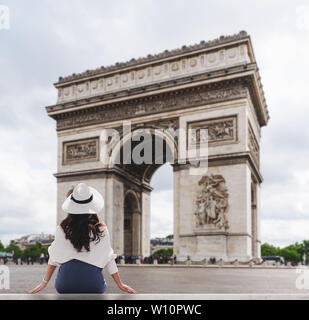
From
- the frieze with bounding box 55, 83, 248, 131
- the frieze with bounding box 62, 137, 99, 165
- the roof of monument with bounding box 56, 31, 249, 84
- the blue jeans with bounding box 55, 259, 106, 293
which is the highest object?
the roof of monument with bounding box 56, 31, 249, 84

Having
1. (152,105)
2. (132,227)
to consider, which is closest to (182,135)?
(152,105)

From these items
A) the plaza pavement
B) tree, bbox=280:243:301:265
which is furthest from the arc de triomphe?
tree, bbox=280:243:301:265

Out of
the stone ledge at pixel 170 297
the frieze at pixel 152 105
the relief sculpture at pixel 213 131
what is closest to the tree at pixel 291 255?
the frieze at pixel 152 105

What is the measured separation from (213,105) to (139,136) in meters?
5.43

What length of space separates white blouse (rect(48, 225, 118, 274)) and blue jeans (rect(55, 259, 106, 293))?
1.7 inches

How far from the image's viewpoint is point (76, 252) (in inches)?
116

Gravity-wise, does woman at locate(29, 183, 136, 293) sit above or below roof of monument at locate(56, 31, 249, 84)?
below

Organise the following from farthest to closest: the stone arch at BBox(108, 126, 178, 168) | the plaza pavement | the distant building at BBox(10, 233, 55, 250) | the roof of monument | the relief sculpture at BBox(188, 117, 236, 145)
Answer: the distant building at BBox(10, 233, 55, 250), the stone arch at BBox(108, 126, 178, 168), the roof of monument, the relief sculpture at BBox(188, 117, 236, 145), the plaza pavement

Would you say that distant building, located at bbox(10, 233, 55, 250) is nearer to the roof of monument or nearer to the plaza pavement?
the roof of monument

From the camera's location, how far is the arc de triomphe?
24.3 m

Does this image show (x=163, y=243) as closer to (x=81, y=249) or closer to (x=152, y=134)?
(x=152, y=134)

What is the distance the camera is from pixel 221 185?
24.6 metres
